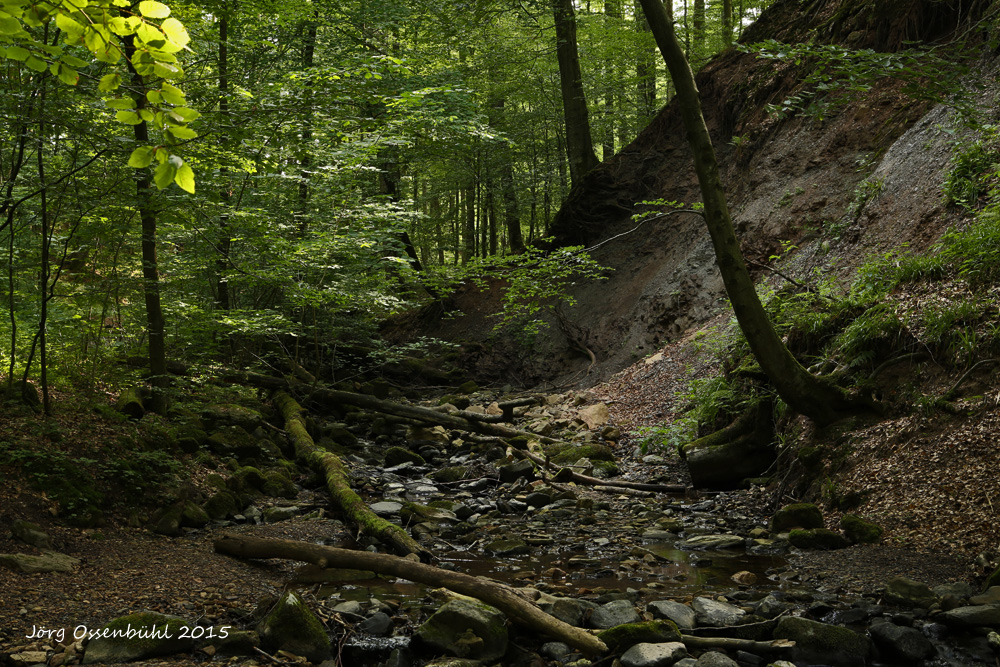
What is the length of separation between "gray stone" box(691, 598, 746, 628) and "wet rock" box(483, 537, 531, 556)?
6.95 feet

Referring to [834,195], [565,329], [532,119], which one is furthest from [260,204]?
[532,119]

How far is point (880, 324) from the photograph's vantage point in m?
6.33

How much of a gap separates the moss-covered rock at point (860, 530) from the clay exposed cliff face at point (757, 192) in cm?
396

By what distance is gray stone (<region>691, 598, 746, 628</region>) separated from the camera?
170 inches

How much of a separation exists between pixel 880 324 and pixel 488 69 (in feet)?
49.6

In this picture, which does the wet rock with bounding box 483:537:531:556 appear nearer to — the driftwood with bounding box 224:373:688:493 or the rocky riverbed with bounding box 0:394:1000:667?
the rocky riverbed with bounding box 0:394:1000:667

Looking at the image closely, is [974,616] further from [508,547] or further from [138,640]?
[138,640]

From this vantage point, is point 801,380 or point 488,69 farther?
point 488,69

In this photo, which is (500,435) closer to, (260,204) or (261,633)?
(260,204)

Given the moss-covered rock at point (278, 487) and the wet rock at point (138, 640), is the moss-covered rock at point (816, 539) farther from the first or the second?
the moss-covered rock at point (278, 487)

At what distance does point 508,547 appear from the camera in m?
6.41

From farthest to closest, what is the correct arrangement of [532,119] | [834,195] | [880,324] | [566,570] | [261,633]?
[532,119] < [834,195] < [880,324] < [566,570] < [261,633]

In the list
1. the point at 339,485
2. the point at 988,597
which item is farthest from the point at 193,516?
the point at 988,597

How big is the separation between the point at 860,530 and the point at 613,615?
2424 millimetres
